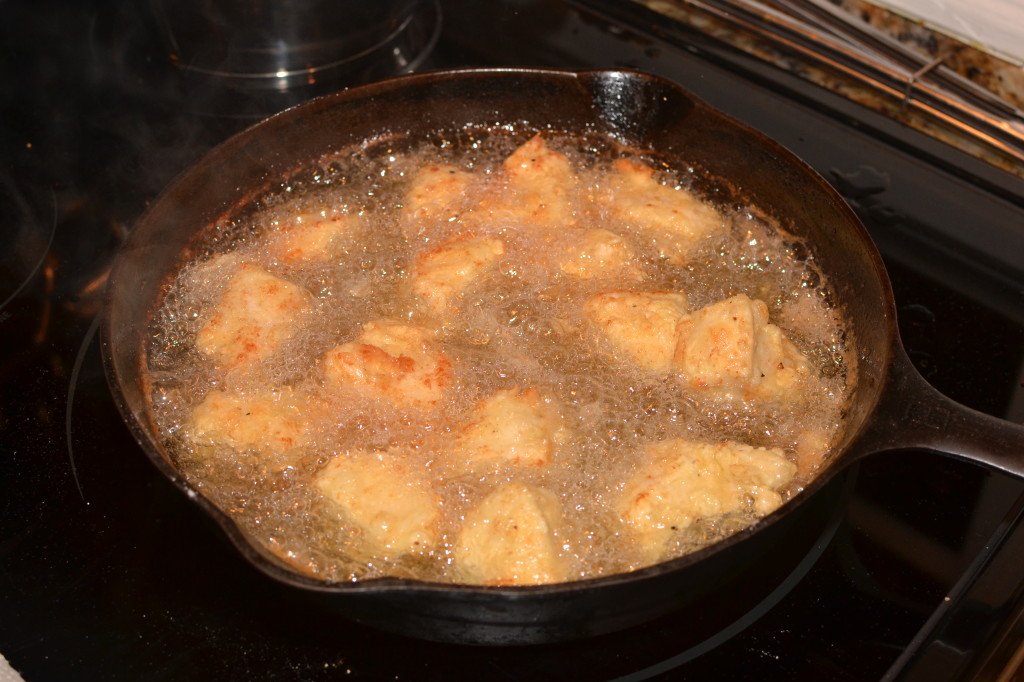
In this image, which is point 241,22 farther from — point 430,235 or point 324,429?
point 324,429

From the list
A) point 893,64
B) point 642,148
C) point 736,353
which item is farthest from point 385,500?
point 893,64

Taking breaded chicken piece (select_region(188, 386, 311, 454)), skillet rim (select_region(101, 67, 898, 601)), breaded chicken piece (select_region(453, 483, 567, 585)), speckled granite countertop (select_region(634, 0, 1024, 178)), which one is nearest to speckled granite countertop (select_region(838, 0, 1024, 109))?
speckled granite countertop (select_region(634, 0, 1024, 178))

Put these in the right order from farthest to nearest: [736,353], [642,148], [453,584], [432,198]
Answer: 1. [642,148]
2. [432,198]
3. [736,353]
4. [453,584]

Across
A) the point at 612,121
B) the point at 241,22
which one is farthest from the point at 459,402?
the point at 241,22

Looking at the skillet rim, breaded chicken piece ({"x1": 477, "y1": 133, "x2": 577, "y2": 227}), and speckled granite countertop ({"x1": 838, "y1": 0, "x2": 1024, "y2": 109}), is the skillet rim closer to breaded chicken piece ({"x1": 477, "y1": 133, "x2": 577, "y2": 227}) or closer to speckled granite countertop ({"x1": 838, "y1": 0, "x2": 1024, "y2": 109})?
breaded chicken piece ({"x1": 477, "y1": 133, "x2": 577, "y2": 227})

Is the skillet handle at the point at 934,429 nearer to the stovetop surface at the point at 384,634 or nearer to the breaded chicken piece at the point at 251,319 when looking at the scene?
the stovetop surface at the point at 384,634

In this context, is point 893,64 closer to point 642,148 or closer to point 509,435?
point 642,148
